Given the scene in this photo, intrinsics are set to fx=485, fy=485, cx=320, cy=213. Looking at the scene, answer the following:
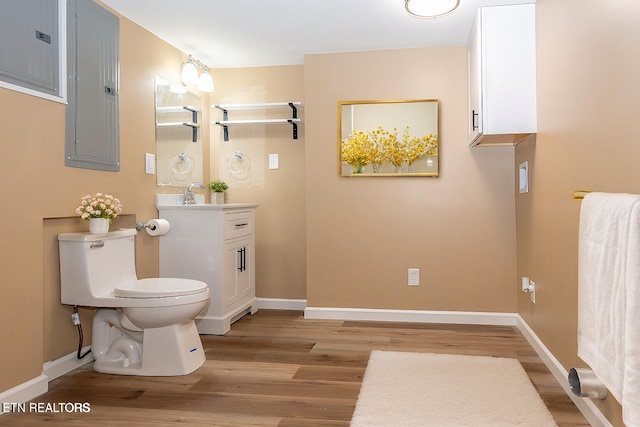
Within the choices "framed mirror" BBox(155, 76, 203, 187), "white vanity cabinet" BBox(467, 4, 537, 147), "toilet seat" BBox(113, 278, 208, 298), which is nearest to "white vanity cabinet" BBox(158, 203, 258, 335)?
"framed mirror" BBox(155, 76, 203, 187)

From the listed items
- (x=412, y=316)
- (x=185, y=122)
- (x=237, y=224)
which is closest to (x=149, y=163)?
(x=185, y=122)

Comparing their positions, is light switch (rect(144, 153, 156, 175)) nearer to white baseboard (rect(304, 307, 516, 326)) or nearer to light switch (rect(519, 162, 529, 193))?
white baseboard (rect(304, 307, 516, 326))

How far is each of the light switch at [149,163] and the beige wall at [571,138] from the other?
7.98 feet

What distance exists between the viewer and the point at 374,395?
2221mm

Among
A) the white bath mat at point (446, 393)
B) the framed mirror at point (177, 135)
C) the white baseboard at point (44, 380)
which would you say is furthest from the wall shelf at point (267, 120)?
the white baseboard at point (44, 380)

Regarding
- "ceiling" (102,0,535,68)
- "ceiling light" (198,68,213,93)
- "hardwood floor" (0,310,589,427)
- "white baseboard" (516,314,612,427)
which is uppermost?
"ceiling" (102,0,535,68)

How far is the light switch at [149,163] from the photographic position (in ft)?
10.5

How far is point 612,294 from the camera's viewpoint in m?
1.43

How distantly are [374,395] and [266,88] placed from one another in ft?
9.06

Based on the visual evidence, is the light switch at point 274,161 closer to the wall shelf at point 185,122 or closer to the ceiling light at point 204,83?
the wall shelf at point 185,122

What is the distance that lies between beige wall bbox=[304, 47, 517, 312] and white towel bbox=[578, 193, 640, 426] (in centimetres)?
184

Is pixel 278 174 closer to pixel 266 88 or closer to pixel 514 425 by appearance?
pixel 266 88

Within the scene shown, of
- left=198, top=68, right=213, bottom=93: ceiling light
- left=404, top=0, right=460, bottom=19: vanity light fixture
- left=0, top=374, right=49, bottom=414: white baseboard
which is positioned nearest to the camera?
left=0, top=374, right=49, bottom=414: white baseboard

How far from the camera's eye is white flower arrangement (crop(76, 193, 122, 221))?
→ 8.19 ft
